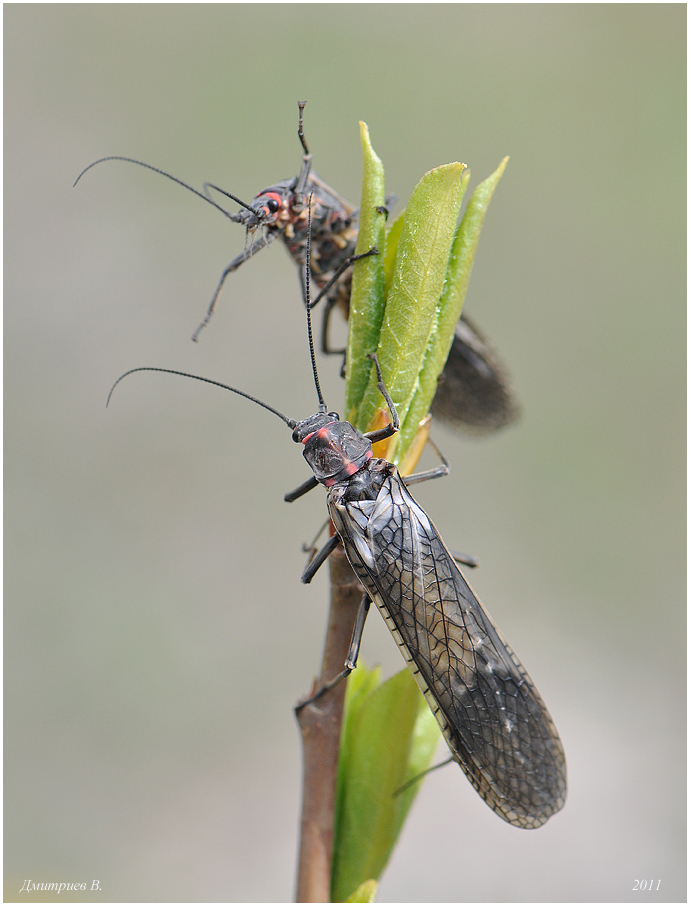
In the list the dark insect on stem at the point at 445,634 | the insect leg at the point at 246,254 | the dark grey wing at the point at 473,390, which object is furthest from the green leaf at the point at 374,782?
the dark grey wing at the point at 473,390

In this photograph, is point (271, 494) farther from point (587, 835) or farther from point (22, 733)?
point (587, 835)

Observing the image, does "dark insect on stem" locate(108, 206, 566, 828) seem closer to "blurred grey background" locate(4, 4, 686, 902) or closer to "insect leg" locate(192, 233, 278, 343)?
"insect leg" locate(192, 233, 278, 343)

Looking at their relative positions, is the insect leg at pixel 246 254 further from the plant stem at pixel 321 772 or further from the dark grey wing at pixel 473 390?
the plant stem at pixel 321 772

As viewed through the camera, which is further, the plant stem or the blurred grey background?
the blurred grey background

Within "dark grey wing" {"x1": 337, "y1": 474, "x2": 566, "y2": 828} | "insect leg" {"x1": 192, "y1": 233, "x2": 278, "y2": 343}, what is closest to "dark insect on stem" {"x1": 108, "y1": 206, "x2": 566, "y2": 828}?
"dark grey wing" {"x1": 337, "y1": 474, "x2": 566, "y2": 828}

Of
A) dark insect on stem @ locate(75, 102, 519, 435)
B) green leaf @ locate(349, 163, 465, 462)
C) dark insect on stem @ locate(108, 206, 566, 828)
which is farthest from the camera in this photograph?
dark insect on stem @ locate(75, 102, 519, 435)

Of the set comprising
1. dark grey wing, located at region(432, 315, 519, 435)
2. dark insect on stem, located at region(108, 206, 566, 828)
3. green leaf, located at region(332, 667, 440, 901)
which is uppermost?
dark grey wing, located at region(432, 315, 519, 435)

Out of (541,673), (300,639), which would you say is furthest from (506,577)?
(300,639)
